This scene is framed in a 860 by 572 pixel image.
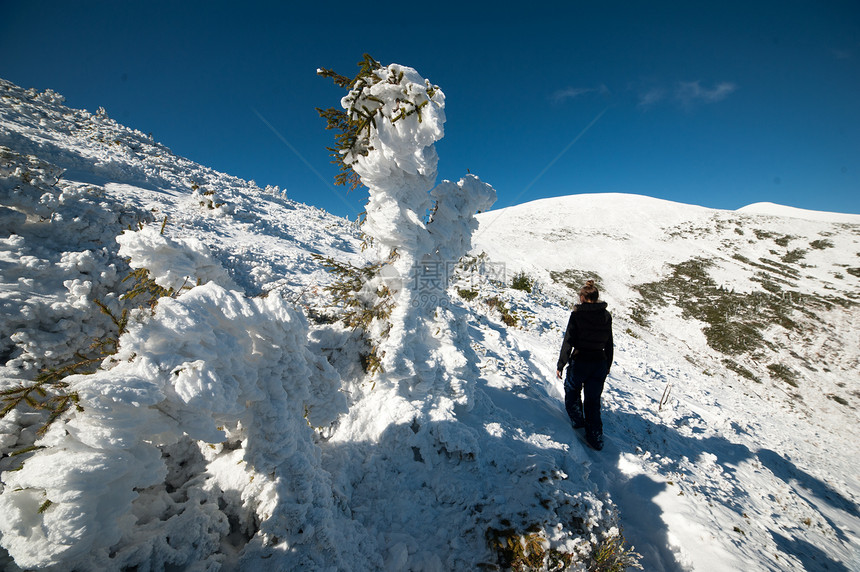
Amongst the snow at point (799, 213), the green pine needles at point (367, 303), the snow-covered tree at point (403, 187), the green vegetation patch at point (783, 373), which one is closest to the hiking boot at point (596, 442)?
the snow-covered tree at point (403, 187)

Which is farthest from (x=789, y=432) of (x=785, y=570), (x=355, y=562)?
(x=355, y=562)

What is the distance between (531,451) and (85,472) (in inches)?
187

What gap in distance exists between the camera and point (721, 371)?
52.7 ft

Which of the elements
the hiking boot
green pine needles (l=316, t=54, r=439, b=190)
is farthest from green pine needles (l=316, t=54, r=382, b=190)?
the hiking boot

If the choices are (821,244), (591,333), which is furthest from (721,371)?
(821,244)

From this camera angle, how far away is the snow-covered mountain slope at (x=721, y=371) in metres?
4.29

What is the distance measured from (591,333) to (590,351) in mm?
337

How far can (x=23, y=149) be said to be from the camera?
1117cm

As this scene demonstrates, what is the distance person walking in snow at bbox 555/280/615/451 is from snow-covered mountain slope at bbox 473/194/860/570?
66 centimetres

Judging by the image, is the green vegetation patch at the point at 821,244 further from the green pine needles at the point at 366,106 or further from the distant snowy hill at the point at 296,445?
the green pine needles at the point at 366,106

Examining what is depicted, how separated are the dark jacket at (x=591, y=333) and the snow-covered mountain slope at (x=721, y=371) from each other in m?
1.75

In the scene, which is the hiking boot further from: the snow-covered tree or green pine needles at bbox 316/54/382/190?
green pine needles at bbox 316/54/382/190

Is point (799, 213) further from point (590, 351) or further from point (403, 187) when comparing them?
point (403, 187)

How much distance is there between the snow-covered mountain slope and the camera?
169 inches
